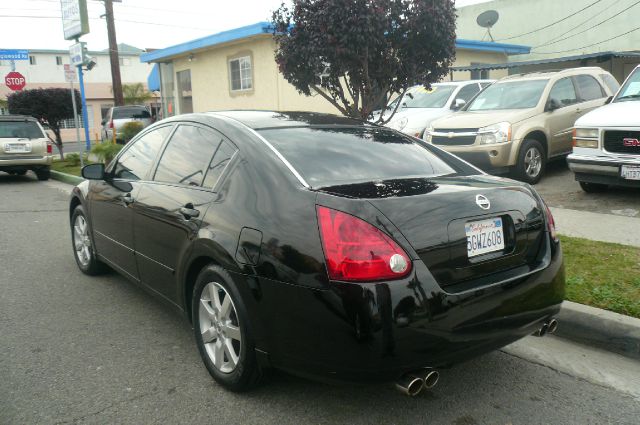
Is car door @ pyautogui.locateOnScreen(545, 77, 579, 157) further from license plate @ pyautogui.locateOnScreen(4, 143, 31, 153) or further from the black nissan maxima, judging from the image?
license plate @ pyautogui.locateOnScreen(4, 143, 31, 153)

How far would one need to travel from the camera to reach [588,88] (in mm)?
9977

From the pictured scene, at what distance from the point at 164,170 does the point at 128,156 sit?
87cm

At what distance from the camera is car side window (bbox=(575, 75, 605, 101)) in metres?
9.87

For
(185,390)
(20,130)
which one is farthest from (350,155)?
(20,130)

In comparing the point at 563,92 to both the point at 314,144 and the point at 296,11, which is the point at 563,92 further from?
the point at 314,144

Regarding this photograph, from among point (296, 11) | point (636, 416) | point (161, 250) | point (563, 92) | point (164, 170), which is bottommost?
point (636, 416)

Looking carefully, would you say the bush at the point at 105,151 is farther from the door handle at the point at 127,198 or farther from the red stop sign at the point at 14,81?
the door handle at the point at 127,198

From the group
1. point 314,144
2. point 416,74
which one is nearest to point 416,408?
point 314,144

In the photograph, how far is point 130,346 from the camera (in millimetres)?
3791

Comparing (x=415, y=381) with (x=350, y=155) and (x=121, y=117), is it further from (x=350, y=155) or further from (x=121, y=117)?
(x=121, y=117)

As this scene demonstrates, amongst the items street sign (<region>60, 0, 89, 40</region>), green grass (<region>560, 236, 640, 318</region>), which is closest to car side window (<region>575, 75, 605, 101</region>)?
green grass (<region>560, 236, 640, 318</region>)

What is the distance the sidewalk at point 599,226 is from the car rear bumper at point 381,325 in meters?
3.53

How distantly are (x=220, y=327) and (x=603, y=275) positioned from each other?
3061mm

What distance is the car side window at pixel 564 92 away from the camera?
9438 mm
